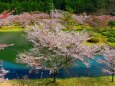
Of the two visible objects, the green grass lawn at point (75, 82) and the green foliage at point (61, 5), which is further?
the green foliage at point (61, 5)

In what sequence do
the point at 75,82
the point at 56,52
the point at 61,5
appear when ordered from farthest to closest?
the point at 61,5 < the point at 75,82 < the point at 56,52

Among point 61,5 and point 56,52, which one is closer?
point 56,52

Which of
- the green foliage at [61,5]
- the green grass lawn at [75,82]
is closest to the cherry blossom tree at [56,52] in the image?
the green grass lawn at [75,82]

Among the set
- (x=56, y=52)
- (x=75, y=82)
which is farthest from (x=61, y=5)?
(x=56, y=52)

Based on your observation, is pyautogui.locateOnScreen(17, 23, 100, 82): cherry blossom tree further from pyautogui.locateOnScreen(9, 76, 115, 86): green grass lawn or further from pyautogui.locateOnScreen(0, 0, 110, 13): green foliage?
pyautogui.locateOnScreen(0, 0, 110, 13): green foliage

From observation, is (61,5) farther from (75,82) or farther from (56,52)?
(56,52)

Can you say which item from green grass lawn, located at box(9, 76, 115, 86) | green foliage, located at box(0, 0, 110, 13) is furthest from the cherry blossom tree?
green foliage, located at box(0, 0, 110, 13)


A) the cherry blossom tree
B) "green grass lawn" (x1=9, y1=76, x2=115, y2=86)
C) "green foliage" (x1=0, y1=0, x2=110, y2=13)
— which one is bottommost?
"green grass lawn" (x1=9, y1=76, x2=115, y2=86)

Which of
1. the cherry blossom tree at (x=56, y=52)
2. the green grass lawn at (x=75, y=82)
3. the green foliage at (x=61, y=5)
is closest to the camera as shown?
the green grass lawn at (x=75, y=82)

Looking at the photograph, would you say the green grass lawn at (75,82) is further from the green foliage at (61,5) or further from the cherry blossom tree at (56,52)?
the green foliage at (61,5)

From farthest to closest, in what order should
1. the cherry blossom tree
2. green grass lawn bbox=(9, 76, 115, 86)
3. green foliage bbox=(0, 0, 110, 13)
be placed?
green foliage bbox=(0, 0, 110, 13) < the cherry blossom tree < green grass lawn bbox=(9, 76, 115, 86)

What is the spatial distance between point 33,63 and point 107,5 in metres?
74.2

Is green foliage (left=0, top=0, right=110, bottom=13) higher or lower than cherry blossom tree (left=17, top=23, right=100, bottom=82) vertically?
higher

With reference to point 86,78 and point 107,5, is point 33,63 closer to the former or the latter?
point 86,78
